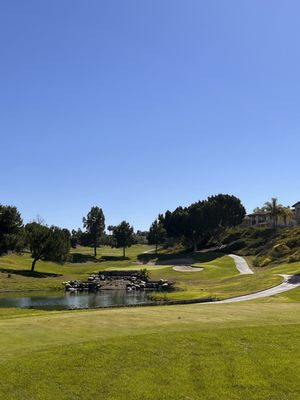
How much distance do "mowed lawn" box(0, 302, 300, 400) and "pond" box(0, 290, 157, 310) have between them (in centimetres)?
3241

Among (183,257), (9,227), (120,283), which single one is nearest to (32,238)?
(9,227)

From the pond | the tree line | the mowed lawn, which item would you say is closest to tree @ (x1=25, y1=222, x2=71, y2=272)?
the pond

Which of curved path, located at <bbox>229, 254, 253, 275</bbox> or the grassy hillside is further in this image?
the grassy hillside

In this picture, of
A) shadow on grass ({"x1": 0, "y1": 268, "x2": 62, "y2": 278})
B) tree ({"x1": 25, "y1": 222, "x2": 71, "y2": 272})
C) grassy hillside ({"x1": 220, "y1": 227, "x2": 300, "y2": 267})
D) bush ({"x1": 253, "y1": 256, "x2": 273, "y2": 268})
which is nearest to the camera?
shadow on grass ({"x1": 0, "y1": 268, "x2": 62, "y2": 278})

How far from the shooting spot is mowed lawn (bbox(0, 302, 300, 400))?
→ 13.8 m

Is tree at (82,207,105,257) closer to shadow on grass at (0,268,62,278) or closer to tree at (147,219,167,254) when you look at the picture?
tree at (147,219,167,254)

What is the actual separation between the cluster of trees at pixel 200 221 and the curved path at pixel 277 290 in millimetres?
92582

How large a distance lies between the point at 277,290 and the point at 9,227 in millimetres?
54077

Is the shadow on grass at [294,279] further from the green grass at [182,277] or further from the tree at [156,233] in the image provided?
the tree at [156,233]

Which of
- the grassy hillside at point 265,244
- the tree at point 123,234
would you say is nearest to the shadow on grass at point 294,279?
the grassy hillside at point 265,244

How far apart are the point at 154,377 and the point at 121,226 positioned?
13365cm

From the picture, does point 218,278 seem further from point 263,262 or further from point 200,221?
point 200,221

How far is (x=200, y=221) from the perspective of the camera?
509 ft

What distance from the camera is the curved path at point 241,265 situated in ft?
295
